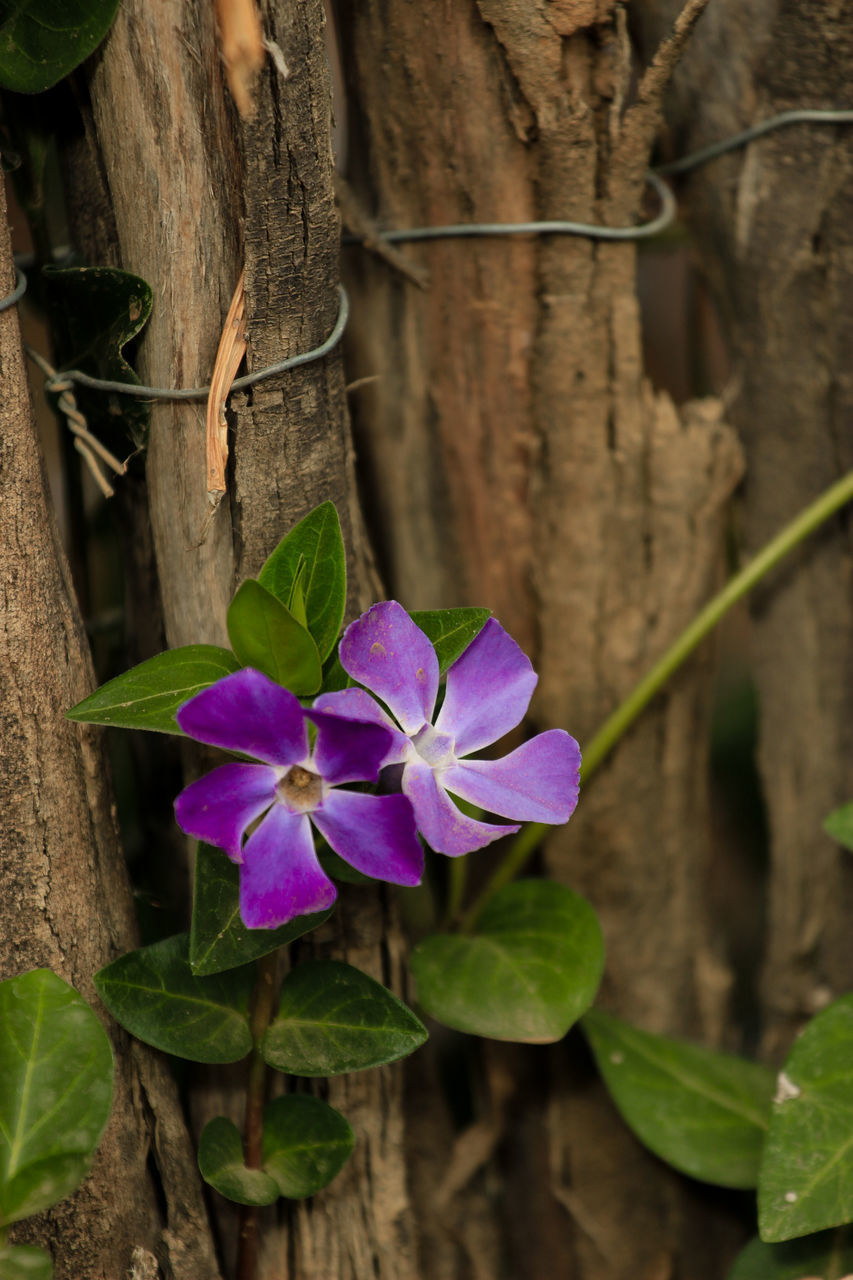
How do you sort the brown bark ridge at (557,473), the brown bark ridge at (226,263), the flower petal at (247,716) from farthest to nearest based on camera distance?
the brown bark ridge at (557,473) → the brown bark ridge at (226,263) → the flower petal at (247,716)

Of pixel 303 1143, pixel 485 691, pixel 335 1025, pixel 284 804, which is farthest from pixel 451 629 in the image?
pixel 303 1143

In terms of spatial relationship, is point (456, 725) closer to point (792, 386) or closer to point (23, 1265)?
point (23, 1265)

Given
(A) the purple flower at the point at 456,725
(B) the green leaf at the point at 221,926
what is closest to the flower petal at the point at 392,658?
(A) the purple flower at the point at 456,725

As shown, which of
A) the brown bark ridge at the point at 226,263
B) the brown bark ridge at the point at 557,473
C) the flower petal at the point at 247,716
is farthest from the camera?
the brown bark ridge at the point at 557,473

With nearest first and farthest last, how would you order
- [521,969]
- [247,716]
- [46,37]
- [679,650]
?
[247,716]
[46,37]
[521,969]
[679,650]

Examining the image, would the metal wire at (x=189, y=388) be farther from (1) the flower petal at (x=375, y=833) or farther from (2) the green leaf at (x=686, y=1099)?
(2) the green leaf at (x=686, y=1099)

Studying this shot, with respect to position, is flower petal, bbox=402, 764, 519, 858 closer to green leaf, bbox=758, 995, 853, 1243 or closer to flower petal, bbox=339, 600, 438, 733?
flower petal, bbox=339, 600, 438, 733
